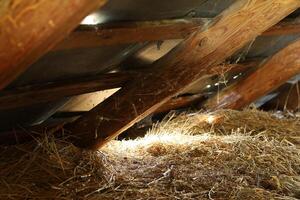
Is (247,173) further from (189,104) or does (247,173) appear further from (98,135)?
(189,104)

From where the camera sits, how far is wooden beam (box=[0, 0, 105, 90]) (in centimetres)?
108

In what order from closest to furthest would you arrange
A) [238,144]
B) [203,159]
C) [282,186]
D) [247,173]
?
[282,186]
[247,173]
[203,159]
[238,144]

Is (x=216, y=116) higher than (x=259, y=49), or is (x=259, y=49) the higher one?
(x=259, y=49)

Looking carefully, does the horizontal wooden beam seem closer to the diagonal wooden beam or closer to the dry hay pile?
the diagonal wooden beam

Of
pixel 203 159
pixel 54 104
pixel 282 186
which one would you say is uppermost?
pixel 54 104

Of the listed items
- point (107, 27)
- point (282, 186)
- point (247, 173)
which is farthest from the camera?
point (247, 173)

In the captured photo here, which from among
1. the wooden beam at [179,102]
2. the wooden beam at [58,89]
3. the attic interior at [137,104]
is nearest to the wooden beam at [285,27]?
the attic interior at [137,104]

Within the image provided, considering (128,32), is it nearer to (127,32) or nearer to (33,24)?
(127,32)

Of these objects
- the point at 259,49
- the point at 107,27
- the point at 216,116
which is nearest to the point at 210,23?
the point at 107,27

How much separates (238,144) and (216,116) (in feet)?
1.80

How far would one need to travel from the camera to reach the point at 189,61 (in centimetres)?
210

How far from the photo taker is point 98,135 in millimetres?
2484

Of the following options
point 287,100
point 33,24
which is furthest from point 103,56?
point 287,100

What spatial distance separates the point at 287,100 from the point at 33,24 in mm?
3635
